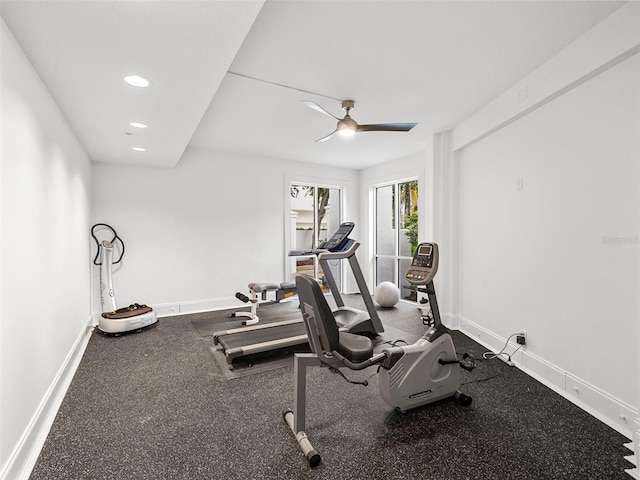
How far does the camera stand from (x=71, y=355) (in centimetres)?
286

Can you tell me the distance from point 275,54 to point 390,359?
88.7 inches

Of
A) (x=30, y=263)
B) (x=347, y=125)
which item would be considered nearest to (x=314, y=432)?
(x=30, y=263)

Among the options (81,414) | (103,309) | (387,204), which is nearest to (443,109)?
(387,204)

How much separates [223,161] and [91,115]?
2.44 meters

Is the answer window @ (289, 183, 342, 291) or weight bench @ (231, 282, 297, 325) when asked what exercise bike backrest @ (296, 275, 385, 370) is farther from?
window @ (289, 183, 342, 291)

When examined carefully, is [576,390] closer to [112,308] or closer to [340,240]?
[340,240]

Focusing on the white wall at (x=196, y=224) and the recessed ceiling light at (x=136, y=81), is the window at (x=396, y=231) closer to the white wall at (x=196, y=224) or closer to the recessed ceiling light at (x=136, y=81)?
the white wall at (x=196, y=224)

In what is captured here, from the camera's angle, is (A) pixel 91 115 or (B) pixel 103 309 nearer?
(A) pixel 91 115

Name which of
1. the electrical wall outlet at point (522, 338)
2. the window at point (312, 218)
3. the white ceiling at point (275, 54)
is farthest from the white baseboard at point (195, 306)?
the electrical wall outlet at point (522, 338)

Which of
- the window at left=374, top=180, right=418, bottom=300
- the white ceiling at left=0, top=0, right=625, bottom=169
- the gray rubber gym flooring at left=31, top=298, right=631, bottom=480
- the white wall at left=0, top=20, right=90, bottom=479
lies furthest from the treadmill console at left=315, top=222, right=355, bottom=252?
the white wall at left=0, top=20, right=90, bottom=479

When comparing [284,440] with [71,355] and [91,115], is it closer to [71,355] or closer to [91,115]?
[71,355]

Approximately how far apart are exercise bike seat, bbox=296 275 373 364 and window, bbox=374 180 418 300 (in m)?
3.68

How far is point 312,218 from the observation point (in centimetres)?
632

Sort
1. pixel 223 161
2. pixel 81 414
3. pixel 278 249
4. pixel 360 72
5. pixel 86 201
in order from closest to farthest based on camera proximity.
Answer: pixel 81 414 → pixel 360 72 → pixel 86 201 → pixel 223 161 → pixel 278 249
